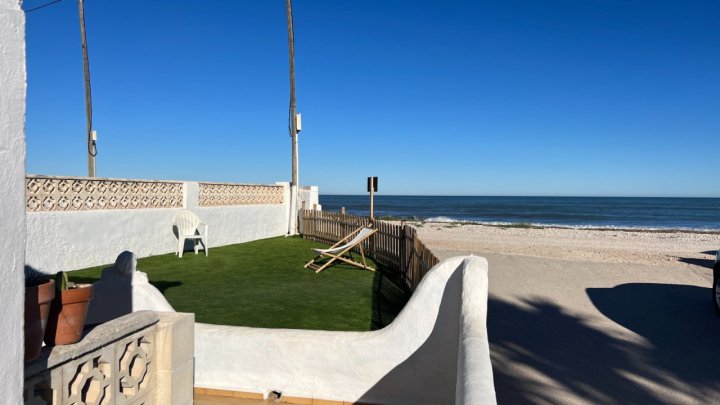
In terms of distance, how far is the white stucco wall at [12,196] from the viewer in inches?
56.4

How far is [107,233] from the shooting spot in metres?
9.48

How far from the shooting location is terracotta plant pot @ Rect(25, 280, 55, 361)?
1744mm

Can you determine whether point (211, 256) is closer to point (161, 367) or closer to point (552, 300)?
point (552, 300)

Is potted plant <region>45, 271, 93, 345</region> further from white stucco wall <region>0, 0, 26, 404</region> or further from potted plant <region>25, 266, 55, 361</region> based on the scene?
white stucco wall <region>0, 0, 26, 404</region>

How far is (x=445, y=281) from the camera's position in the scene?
397 centimetres

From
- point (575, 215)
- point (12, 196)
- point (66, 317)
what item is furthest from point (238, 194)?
point (575, 215)

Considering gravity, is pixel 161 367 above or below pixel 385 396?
above

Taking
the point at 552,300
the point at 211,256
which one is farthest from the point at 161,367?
the point at 211,256

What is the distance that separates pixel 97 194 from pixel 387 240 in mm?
6224

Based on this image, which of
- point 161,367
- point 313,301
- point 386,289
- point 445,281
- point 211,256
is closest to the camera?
point 161,367

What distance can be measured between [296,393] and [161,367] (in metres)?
1.64

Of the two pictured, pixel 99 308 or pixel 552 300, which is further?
pixel 552 300

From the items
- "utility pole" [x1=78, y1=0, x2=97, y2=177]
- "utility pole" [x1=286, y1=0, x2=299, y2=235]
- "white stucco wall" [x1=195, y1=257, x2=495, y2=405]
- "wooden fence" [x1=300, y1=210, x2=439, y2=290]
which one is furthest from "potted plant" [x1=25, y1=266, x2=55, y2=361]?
"utility pole" [x1=78, y1=0, x2=97, y2=177]

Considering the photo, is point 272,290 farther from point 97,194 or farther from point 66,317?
point 66,317
